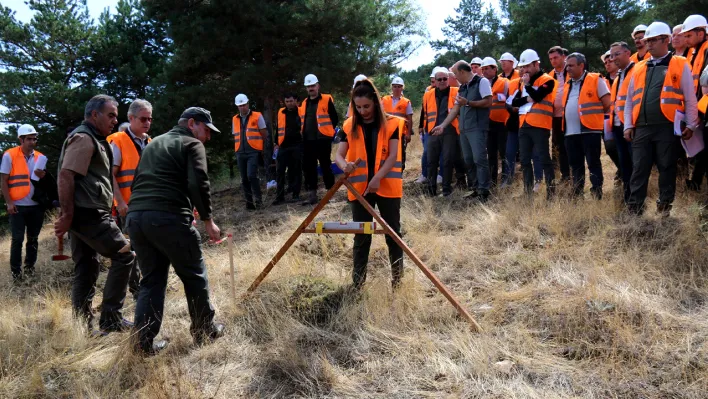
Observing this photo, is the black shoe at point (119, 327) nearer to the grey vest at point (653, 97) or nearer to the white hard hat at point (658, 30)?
the grey vest at point (653, 97)

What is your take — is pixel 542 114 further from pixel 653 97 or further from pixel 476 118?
pixel 653 97

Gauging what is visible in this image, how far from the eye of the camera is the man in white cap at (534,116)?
6.66 meters

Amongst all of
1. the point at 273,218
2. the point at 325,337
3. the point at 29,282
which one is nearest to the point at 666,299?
the point at 325,337

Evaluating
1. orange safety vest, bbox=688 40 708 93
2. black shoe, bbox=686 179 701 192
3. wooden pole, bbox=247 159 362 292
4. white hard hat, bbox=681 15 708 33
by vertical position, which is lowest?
black shoe, bbox=686 179 701 192

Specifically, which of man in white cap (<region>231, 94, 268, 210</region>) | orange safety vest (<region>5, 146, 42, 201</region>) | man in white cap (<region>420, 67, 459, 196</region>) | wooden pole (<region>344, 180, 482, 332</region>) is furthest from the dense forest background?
wooden pole (<region>344, 180, 482, 332</region>)

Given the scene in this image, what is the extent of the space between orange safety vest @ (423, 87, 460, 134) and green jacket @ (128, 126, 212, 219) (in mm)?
4912

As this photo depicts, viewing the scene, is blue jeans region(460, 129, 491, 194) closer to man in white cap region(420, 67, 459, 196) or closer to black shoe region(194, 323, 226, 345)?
man in white cap region(420, 67, 459, 196)

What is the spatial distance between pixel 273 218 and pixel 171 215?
14.7 ft

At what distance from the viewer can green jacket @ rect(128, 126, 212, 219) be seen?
12.1ft

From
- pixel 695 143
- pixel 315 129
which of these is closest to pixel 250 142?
pixel 315 129

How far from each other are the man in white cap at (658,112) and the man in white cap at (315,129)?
4721 millimetres

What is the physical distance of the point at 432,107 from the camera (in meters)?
8.05

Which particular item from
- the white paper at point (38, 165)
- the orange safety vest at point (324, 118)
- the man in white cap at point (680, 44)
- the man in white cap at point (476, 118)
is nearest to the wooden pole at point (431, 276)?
the man in white cap at point (476, 118)

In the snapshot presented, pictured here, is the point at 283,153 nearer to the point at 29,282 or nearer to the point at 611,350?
the point at 29,282
